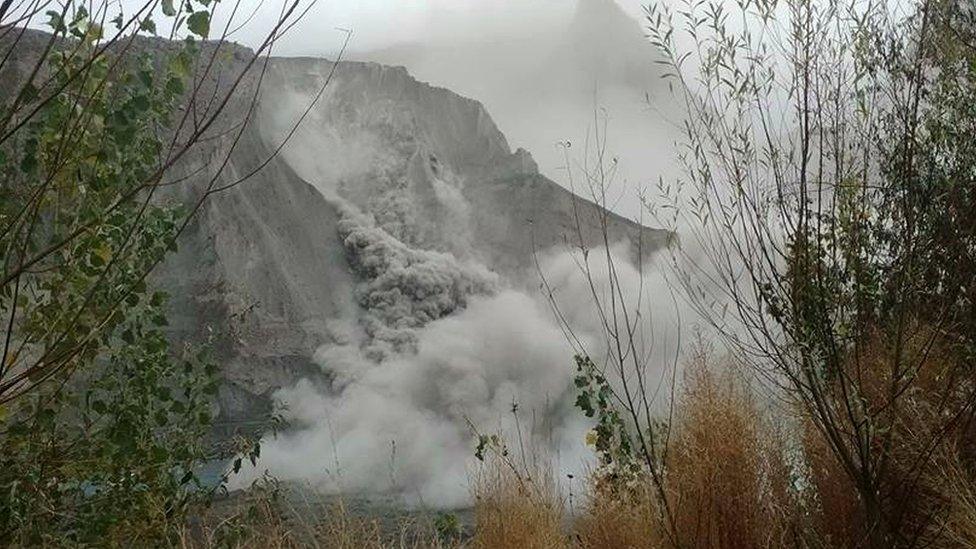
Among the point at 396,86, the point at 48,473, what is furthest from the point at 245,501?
the point at 396,86

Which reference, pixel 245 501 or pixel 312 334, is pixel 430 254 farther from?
pixel 245 501

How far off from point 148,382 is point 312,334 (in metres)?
25.3

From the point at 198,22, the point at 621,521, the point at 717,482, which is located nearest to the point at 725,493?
the point at 717,482

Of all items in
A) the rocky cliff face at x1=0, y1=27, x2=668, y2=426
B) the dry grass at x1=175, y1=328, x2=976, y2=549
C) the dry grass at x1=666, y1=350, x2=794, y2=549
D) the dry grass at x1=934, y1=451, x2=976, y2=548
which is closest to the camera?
the dry grass at x1=934, y1=451, x2=976, y2=548

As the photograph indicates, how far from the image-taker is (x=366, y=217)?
30734 millimetres

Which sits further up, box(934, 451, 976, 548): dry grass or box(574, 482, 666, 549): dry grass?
box(934, 451, 976, 548): dry grass

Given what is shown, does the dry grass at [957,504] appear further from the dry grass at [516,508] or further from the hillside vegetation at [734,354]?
the dry grass at [516,508]

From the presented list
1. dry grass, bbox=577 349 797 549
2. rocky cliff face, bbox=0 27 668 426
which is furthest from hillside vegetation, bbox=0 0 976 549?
rocky cliff face, bbox=0 27 668 426

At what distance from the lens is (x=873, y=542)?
10.0 feet

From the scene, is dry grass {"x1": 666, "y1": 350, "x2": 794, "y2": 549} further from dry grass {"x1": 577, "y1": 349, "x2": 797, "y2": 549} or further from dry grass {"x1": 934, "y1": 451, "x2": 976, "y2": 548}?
dry grass {"x1": 934, "y1": 451, "x2": 976, "y2": 548}

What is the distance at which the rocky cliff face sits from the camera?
25.8 m

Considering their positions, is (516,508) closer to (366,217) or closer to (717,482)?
(717,482)

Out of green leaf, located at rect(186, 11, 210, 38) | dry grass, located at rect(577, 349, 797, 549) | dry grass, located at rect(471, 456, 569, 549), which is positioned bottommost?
dry grass, located at rect(471, 456, 569, 549)

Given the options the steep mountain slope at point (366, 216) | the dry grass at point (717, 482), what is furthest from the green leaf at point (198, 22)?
the steep mountain slope at point (366, 216)
